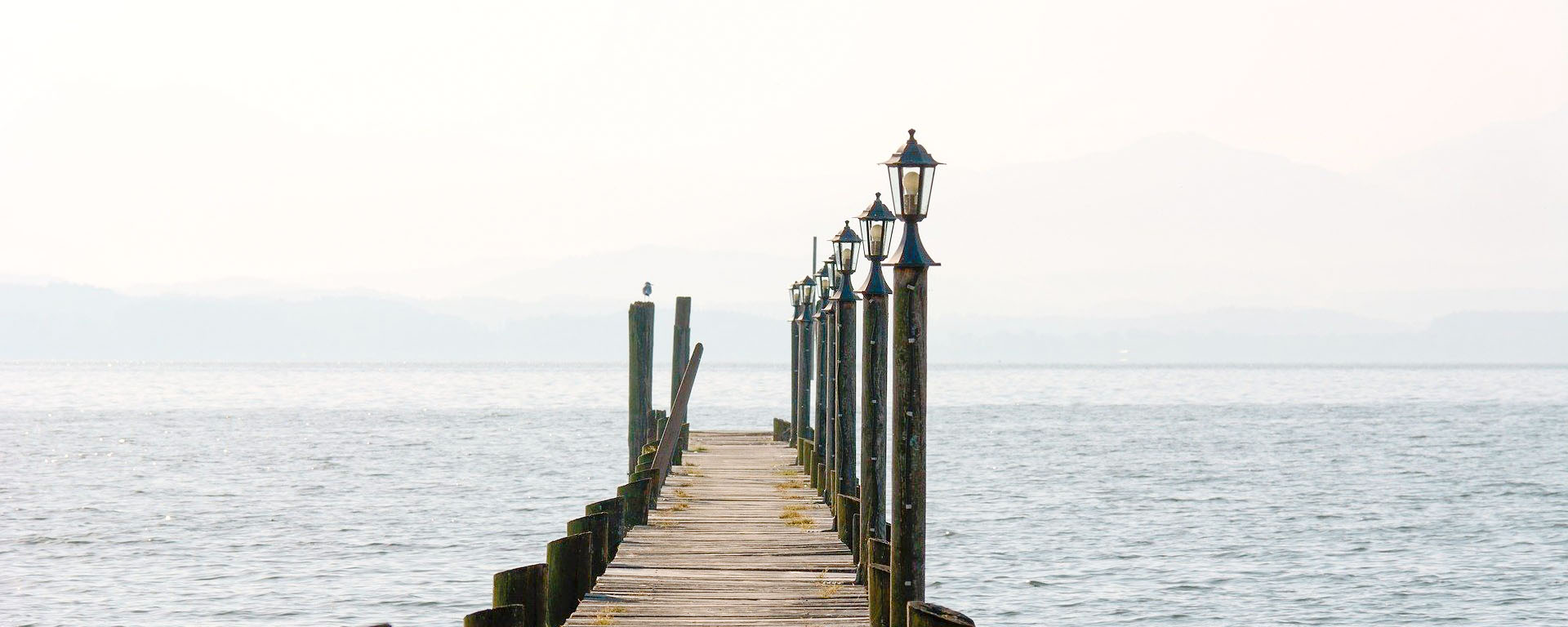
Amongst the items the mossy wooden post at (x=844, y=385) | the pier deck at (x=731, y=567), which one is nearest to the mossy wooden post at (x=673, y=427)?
the pier deck at (x=731, y=567)

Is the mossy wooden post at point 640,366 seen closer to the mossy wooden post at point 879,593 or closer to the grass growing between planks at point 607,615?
the grass growing between planks at point 607,615

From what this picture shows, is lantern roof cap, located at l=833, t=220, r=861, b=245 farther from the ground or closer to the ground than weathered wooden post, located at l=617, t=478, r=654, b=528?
farther from the ground

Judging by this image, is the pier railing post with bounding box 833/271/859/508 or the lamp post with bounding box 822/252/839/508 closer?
the pier railing post with bounding box 833/271/859/508

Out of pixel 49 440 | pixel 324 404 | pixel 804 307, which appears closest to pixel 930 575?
pixel 804 307

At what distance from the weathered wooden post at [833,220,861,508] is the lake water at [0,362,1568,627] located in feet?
10.6

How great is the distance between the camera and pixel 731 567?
49.0 ft

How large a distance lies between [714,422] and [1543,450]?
1342 inches

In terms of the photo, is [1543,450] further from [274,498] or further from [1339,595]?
[274,498]

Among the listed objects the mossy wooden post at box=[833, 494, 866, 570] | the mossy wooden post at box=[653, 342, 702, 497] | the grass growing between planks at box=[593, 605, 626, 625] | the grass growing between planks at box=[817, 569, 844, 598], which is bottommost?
the grass growing between planks at box=[593, 605, 626, 625]

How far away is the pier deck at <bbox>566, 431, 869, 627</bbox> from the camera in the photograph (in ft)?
41.0

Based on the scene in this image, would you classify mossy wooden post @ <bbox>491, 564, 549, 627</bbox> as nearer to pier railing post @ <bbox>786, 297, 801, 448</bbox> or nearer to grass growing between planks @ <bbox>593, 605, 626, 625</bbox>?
grass growing between planks @ <bbox>593, 605, 626, 625</bbox>

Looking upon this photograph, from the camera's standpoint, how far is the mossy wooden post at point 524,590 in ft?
34.0

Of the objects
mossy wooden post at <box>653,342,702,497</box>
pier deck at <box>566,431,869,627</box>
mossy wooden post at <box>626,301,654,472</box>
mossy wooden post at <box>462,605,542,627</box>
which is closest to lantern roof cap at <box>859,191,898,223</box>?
pier deck at <box>566,431,869,627</box>

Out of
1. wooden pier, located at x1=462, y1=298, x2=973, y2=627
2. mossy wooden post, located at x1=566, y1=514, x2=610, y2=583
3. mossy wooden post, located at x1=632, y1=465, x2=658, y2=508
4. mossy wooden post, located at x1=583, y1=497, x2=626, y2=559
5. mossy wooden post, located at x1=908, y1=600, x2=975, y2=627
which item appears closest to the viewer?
mossy wooden post, located at x1=908, y1=600, x2=975, y2=627
